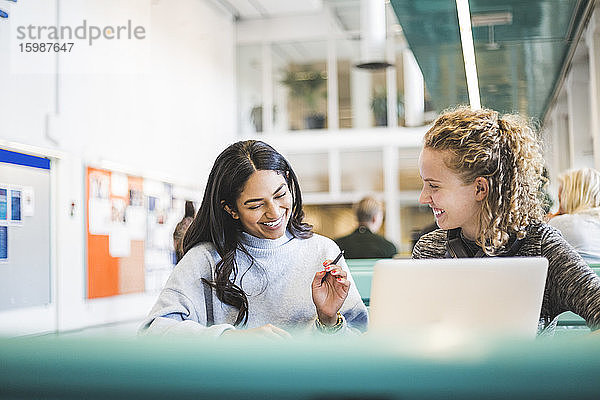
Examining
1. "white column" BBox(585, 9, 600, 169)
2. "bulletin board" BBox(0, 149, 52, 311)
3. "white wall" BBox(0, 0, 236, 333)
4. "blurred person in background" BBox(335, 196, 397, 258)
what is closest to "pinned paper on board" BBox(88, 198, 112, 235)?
"white wall" BBox(0, 0, 236, 333)

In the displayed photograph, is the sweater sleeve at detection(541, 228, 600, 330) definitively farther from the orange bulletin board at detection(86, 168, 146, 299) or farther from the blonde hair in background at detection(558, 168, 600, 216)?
the orange bulletin board at detection(86, 168, 146, 299)

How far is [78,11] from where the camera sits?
20.4 feet

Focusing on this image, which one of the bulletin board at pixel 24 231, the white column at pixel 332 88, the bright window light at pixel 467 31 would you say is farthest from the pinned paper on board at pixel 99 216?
the white column at pixel 332 88

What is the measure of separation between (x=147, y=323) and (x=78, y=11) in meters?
5.16

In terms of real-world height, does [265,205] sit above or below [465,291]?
above

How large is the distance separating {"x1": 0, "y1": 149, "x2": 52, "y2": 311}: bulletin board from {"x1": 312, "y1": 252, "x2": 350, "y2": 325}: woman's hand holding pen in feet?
12.9

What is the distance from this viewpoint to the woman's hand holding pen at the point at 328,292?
1618 mm

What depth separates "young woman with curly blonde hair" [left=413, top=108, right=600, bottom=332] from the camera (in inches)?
62.3

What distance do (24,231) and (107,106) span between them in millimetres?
1806

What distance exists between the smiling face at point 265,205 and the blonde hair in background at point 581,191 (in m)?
2.26

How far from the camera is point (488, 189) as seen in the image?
1631 mm

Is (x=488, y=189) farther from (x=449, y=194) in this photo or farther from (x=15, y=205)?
(x=15, y=205)

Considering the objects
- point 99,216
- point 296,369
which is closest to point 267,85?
Result: point 99,216

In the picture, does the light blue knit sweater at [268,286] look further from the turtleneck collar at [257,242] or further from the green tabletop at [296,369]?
the green tabletop at [296,369]
